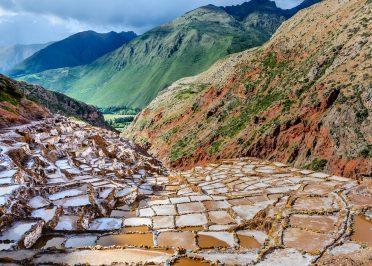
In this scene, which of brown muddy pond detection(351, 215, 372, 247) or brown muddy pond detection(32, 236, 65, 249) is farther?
brown muddy pond detection(351, 215, 372, 247)

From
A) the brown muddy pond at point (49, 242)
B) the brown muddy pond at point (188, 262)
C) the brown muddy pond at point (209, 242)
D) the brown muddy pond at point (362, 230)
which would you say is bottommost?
the brown muddy pond at point (362, 230)

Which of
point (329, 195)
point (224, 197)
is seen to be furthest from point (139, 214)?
point (329, 195)

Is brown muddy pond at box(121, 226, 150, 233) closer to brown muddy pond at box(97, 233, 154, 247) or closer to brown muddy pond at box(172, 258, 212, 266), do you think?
brown muddy pond at box(97, 233, 154, 247)

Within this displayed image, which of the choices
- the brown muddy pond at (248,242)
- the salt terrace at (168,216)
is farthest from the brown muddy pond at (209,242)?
the brown muddy pond at (248,242)

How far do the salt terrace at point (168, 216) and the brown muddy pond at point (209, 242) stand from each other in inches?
1.9

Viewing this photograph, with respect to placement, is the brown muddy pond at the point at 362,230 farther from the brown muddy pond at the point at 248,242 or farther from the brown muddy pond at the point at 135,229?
the brown muddy pond at the point at 135,229

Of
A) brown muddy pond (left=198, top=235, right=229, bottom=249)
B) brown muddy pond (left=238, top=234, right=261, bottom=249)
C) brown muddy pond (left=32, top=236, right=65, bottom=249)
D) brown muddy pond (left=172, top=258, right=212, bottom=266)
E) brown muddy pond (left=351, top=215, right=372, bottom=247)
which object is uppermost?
brown muddy pond (left=32, top=236, right=65, bottom=249)

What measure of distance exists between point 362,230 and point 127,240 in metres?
11.9

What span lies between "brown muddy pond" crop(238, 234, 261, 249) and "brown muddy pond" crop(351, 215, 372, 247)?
4.72 meters

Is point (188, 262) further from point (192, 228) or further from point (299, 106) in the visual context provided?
point (299, 106)

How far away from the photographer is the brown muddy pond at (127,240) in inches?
690

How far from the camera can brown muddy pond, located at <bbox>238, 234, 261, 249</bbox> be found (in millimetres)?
17453

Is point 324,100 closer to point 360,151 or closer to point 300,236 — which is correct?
point 360,151

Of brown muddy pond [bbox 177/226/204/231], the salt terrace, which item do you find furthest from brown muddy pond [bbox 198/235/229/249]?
brown muddy pond [bbox 177/226/204/231]
